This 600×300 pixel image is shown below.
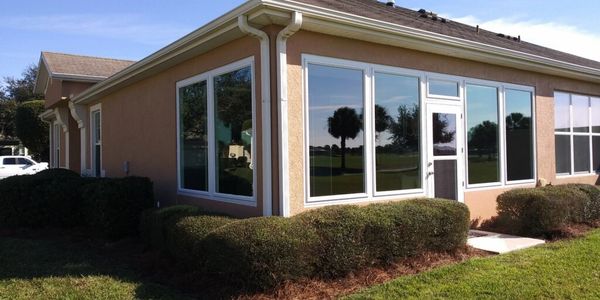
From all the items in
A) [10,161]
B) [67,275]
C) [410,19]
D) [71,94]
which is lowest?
[67,275]

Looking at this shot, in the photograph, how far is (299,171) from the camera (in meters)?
6.44

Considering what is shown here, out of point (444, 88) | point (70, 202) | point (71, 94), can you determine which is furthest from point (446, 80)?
point (71, 94)

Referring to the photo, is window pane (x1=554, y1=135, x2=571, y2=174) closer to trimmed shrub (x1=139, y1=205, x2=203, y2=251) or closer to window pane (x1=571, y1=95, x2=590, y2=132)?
window pane (x1=571, y1=95, x2=590, y2=132)

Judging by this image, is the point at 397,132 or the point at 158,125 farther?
the point at 158,125

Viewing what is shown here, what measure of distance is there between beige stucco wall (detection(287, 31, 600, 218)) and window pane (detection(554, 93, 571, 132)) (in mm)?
218

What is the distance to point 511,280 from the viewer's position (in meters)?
5.58

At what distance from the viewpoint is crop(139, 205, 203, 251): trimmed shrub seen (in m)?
6.58

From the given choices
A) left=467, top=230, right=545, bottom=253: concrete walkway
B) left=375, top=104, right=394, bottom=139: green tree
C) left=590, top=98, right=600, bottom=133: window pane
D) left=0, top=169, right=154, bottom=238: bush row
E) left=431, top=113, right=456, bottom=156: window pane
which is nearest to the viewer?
left=467, top=230, right=545, bottom=253: concrete walkway

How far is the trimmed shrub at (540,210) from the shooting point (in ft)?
26.1

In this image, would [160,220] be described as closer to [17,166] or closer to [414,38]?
[414,38]

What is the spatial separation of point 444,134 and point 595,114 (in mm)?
6076

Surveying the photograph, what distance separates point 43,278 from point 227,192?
2.64m

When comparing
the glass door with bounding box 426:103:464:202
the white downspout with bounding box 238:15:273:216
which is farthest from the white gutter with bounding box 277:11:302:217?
the glass door with bounding box 426:103:464:202

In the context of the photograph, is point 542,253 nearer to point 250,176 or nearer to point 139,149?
point 250,176
